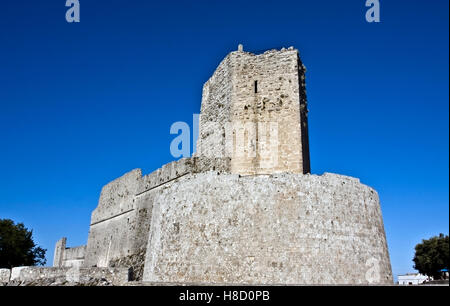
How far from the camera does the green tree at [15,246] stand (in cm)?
3089

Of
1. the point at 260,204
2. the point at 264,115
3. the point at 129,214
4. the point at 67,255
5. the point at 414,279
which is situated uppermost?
the point at 264,115

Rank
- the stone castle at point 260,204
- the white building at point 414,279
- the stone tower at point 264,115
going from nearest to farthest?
the stone castle at point 260,204 → the stone tower at point 264,115 → the white building at point 414,279

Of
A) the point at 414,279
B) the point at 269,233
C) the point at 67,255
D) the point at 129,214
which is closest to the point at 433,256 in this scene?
the point at 414,279

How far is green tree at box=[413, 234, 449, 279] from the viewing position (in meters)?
39.1

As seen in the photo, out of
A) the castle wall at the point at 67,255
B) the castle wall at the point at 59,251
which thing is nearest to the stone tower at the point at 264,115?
the castle wall at the point at 67,255

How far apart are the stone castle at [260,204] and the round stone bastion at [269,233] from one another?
1.3 inches

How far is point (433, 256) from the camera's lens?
39.8 metres

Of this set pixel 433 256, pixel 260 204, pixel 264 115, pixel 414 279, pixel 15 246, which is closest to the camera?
pixel 260 204

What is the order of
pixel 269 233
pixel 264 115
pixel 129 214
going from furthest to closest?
1. pixel 129 214
2. pixel 264 115
3. pixel 269 233

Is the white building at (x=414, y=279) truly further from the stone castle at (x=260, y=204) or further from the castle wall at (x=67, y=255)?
the castle wall at (x=67, y=255)

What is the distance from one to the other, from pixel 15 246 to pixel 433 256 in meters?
39.1

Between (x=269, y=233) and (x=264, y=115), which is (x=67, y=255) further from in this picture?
(x=269, y=233)
